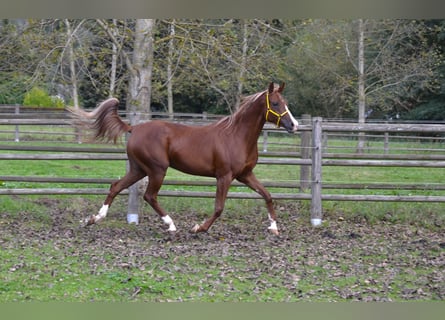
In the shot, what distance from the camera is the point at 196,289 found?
494 centimetres

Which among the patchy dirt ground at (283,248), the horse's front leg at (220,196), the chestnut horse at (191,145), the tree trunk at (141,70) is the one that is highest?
the tree trunk at (141,70)

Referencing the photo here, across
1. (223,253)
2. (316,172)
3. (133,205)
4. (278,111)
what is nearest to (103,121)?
(133,205)

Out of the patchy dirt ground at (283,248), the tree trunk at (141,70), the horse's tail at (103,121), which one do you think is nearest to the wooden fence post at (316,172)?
the patchy dirt ground at (283,248)

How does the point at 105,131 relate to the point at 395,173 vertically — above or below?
above

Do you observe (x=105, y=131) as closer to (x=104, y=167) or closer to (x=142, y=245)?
(x=142, y=245)

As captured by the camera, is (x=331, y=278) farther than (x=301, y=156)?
No

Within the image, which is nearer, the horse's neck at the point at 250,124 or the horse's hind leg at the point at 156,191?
the horse's hind leg at the point at 156,191

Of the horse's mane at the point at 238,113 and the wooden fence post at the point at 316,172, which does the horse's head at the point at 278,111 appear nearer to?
the horse's mane at the point at 238,113

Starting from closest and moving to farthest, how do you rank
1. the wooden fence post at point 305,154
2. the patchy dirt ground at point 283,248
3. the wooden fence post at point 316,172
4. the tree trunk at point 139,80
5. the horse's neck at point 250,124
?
the patchy dirt ground at point 283,248 < the horse's neck at point 250,124 < the tree trunk at point 139,80 < the wooden fence post at point 316,172 < the wooden fence post at point 305,154

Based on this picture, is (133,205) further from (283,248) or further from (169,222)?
(283,248)

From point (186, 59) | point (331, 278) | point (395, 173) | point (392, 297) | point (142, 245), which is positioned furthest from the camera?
point (395, 173)

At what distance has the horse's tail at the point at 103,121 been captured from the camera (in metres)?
7.42

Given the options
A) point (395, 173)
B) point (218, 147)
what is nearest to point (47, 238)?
point (218, 147)

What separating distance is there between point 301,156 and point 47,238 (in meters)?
→ 4.35
